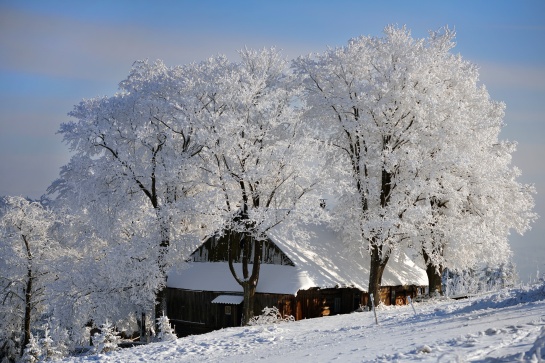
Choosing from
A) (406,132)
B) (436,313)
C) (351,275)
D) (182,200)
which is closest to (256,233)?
(182,200)

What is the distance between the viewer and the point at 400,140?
98.4 ft

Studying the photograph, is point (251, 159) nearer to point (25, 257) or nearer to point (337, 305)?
point (337, 305)

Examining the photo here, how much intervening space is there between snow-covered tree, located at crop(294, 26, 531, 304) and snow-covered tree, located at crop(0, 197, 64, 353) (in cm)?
1921

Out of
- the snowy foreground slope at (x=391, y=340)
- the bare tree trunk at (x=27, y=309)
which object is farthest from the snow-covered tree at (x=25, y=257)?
the snowy foreground slope at (x=391, y=340)

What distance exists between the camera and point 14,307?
127 feet

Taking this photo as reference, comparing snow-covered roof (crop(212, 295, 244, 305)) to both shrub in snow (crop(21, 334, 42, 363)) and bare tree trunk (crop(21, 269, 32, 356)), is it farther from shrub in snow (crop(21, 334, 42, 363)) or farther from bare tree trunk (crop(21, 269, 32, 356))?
bare tree trunk (crop(21, 269, 32, 356))

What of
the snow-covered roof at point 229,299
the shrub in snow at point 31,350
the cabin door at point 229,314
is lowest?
the shrub in snow at point 31,350

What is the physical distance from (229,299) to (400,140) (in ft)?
41.3

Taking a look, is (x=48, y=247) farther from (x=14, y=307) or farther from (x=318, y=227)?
(x=318, y=227)

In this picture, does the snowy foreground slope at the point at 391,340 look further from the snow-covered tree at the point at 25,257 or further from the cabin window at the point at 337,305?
the snow-covered tree at the point at 25,257

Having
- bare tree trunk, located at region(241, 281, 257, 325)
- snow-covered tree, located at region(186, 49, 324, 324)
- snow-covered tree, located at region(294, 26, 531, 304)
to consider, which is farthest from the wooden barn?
snow-covered tree, located at region(294, 26, 531, 304)

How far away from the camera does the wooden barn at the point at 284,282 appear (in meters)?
30.9

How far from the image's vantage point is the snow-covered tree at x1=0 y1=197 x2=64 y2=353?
36.8 meters

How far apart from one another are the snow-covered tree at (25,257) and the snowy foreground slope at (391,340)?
2022cm
